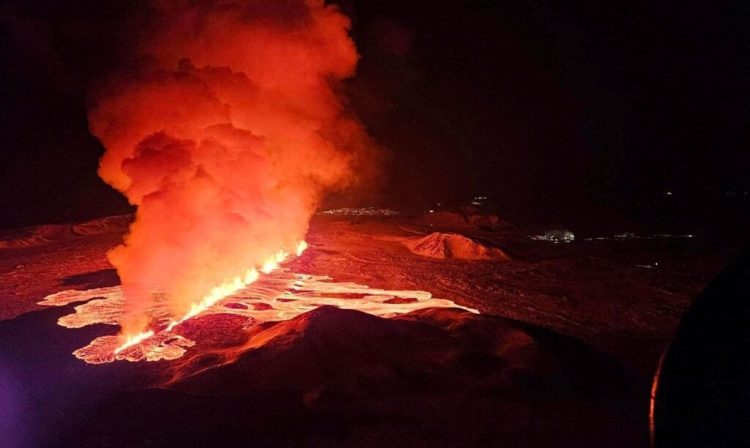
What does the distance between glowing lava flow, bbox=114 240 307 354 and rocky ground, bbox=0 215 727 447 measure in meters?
0.59

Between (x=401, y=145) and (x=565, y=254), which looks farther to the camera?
(x=401, y=145)

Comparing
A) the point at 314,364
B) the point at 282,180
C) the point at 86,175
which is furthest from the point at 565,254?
the point at 86,175

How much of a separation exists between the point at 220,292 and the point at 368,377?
253 inches

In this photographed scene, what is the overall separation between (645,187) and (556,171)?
31.9 feet

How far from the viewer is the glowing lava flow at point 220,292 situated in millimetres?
8664

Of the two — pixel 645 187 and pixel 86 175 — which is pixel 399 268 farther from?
pixel 645 187

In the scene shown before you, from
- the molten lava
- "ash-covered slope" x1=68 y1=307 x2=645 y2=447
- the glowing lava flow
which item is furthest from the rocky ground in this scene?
the glowing lava flow

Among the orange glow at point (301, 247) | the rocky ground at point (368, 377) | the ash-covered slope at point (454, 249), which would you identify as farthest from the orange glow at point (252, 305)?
the ash-covered slope at point (454, 249)

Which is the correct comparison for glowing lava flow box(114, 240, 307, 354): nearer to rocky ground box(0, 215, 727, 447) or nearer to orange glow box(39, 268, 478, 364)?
orange glow box(39, 268, 478, 364)

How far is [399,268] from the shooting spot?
1528 cm

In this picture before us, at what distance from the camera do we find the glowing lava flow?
8664mm

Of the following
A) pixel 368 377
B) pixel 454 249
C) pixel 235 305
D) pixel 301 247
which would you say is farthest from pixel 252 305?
pixel 454 249

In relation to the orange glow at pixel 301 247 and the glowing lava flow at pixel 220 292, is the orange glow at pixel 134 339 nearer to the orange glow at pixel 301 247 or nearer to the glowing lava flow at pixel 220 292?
the glowing lava flow at pixel 220 292

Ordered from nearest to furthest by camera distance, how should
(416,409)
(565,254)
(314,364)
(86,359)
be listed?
(416,409) → (314,364) → (86,359) → (565,254)
